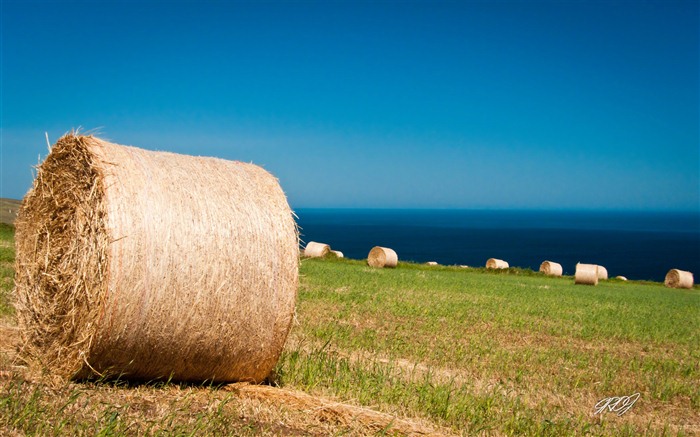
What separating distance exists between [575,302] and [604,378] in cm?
1074

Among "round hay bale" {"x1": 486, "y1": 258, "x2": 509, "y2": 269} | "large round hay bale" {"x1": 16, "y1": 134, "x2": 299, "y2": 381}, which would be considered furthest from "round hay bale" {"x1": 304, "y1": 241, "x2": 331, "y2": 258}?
"large round hay bale" {"x1": 16, "y1": 134, "x2": 299, "y2": 381}

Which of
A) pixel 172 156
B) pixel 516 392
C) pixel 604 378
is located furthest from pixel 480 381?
pixel 172 156

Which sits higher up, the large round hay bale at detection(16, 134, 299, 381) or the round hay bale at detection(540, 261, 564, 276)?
the large round hay bale at detection(16, 134, 299, 381)

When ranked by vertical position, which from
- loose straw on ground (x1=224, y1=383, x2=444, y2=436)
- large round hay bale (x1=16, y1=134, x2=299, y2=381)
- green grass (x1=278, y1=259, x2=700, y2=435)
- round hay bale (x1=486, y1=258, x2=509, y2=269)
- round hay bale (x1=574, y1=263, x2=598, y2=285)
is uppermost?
large round hay bale (x1=16, y1=134, x2=299, y2=381)

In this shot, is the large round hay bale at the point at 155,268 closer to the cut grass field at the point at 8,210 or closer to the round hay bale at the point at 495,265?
the cut grass field at the point at 8,210

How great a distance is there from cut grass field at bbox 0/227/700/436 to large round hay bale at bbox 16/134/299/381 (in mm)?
377

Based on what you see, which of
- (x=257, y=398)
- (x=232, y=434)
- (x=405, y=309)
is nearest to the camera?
(x=232, y=434)

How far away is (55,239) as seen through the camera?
7.23m

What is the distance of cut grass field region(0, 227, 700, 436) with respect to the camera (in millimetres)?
5512

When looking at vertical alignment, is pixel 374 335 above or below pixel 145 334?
below

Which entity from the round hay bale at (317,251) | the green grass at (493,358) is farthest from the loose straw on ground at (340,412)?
the round hay bale at (317,251)

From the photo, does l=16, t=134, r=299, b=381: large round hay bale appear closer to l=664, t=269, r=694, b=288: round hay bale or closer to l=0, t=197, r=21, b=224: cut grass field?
l=0, t=197, r=21, b=224: cut grass field

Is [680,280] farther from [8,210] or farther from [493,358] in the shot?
[8,210]

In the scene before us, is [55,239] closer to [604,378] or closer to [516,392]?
[516,392]
